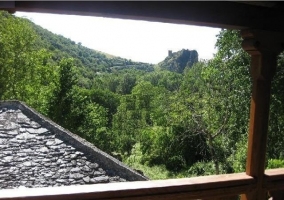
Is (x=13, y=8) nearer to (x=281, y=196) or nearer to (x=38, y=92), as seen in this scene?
(x=281, y=196)

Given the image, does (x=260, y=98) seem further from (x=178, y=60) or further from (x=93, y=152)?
(x=178, y=60)

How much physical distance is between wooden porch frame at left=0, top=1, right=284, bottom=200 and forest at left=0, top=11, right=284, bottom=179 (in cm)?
569

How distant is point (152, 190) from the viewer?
61.1 inches

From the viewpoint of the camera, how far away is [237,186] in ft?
5.88

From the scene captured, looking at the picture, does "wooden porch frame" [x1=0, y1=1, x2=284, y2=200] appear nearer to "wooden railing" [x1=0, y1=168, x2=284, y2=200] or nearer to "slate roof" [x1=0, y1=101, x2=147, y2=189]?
"wooden railing" [x1=0, y1=168, x2=284, y2=200]

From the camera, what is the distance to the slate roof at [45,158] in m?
4.86

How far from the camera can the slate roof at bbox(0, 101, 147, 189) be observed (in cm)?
486

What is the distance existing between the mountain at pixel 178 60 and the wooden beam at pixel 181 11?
1137 inches

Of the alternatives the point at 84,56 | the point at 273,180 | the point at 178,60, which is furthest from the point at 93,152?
the point at 178,60

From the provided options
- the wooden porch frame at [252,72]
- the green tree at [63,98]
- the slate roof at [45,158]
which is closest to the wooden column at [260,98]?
the wooden porch frame at [252,72]

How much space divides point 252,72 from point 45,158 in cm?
400

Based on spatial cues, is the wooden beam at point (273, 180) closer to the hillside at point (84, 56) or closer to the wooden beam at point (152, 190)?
the wooden beam at point (152, 190)

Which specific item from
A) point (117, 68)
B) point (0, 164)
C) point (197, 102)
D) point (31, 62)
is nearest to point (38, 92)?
point (31, 62)

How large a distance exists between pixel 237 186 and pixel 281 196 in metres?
0.36
